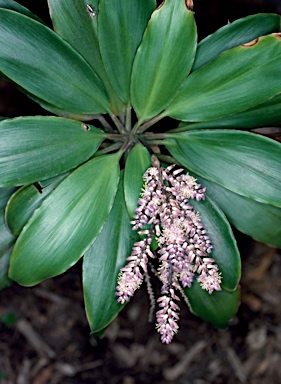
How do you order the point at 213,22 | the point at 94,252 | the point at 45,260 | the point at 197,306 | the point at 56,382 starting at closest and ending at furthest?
1. the point at 45,260
2. the point at 94,252
3. the point at 197,306
4. the point at 213,22
5. the point at 56,382

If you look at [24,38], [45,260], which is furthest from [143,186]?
[24,38]

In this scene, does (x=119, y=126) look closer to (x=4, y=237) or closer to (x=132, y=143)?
(x=132, y=143)

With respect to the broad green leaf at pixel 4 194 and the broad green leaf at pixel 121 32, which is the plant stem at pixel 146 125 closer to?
the broad green leaf at pixel 121 32

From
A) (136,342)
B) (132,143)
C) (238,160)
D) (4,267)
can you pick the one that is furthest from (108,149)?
(136,342)

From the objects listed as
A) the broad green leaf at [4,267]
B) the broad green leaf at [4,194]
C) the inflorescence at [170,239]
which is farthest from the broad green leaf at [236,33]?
the broad green leaf at [4,267]

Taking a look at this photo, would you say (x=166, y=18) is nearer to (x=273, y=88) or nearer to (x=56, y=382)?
(x=273, y=88)

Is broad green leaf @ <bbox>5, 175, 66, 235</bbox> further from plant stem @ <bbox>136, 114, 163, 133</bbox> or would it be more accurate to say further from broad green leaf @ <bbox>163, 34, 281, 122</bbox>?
broad green leaf @ <bbox>163, 34, 281, 122</bbox>
